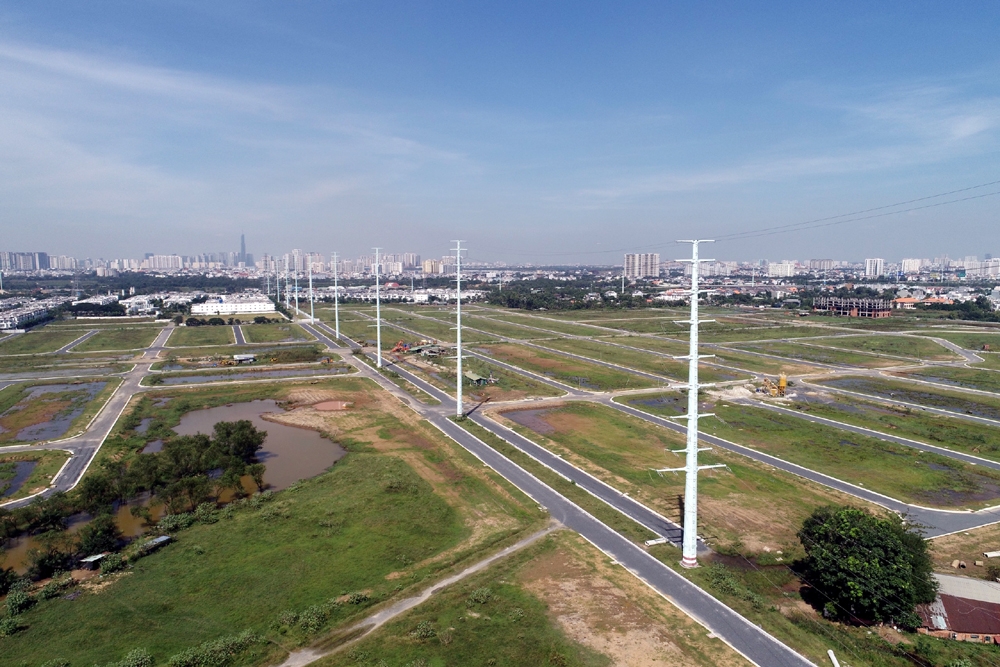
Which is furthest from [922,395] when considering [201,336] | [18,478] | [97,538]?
[201,336]

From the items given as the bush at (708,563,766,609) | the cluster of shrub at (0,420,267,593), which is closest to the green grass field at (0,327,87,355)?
the cluster of shrub at (0,420,267,593)

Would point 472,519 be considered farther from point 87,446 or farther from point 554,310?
point 554,310

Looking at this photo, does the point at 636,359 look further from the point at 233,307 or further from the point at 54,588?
the point at 233,307

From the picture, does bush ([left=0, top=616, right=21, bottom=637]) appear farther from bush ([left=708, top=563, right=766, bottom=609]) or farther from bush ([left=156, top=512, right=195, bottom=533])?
bush ([left=708, top=563, right=766, bottom=609])

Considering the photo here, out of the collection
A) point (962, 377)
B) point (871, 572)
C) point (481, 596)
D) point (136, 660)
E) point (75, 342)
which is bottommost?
point (481, 596)

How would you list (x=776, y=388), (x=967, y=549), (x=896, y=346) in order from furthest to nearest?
(x=896, y=346), (x=776, y=388), (x=967, y=549)

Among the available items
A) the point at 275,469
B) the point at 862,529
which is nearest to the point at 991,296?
the point at 862,529

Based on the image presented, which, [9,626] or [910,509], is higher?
[9,626]
